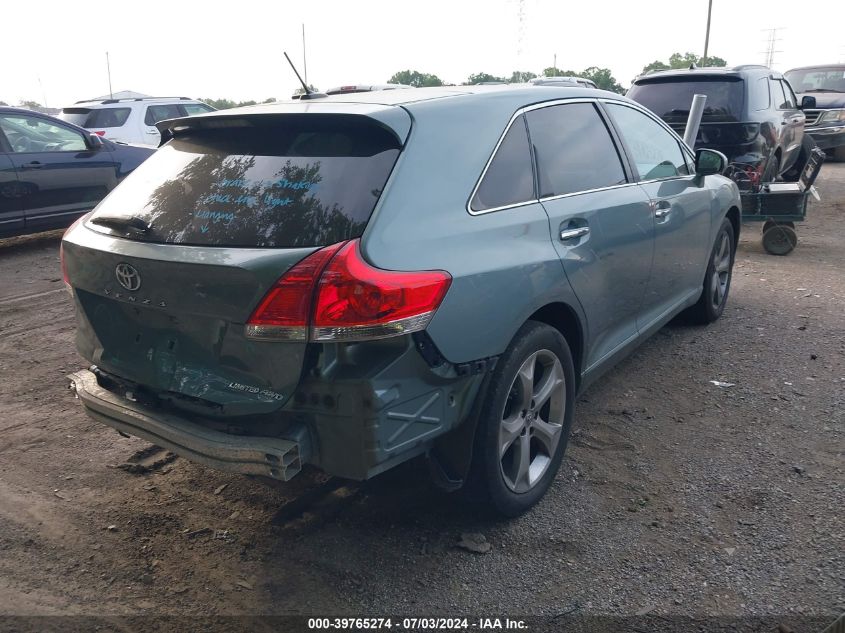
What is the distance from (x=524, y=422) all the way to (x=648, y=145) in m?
2.23

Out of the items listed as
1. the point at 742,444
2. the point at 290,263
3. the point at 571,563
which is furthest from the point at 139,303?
the point at 742,444

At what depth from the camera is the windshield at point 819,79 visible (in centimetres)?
1719

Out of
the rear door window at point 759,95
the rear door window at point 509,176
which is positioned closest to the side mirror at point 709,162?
the rear door window at point 509,176

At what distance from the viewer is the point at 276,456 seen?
8.16ft

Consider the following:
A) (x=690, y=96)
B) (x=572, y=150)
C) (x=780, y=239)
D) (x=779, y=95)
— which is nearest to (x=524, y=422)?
(x=572, y=150)

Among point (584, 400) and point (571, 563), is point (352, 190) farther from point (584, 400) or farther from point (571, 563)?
point (584, 400)

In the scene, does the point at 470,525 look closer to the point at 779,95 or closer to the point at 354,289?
the point at 354,289

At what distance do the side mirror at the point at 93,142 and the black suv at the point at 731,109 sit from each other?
6619 mm

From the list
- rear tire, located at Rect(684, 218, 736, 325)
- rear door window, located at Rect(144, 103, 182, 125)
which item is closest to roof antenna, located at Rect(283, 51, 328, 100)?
rear tire, located at Rect(684, 218, 736, 325)

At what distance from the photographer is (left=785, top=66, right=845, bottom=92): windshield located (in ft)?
56.4

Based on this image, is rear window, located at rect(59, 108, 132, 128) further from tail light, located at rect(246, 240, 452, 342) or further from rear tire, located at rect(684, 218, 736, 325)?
tail light, located at rect(246, 240, 452, 342)

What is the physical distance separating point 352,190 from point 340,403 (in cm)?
74

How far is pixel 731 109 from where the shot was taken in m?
8.72

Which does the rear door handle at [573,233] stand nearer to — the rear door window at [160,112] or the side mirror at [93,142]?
the side mirror at [93,142]
